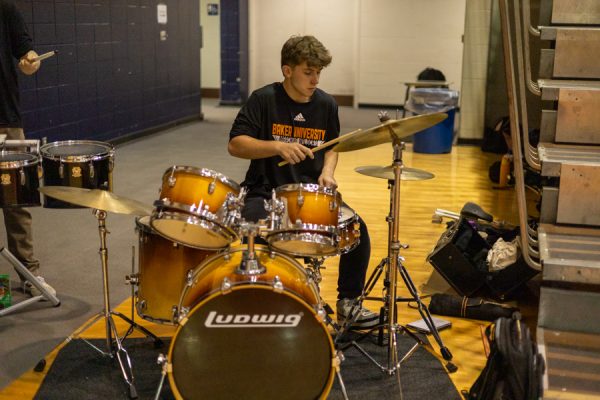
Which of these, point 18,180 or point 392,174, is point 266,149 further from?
point 18,180

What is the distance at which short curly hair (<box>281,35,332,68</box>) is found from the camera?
12.1 feet

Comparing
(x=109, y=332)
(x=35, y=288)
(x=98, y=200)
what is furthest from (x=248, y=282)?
(x=35, y=288)

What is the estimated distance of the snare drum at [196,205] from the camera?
3002 mm

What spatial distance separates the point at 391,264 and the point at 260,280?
83 cm

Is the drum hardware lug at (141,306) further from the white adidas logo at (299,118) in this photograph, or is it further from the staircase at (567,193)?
the staircase at (567,193)

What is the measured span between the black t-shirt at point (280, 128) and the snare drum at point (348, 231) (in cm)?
40

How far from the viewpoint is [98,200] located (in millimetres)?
3168

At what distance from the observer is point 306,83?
378 centimetres

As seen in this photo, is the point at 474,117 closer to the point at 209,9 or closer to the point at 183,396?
the point at 209,9

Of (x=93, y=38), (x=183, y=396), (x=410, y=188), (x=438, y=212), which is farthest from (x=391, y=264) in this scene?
(x=93, y=38)

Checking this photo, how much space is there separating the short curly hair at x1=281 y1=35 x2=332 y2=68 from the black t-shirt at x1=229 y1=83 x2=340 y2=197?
0.26 meters

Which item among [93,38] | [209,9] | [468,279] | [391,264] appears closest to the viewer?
[391,264]

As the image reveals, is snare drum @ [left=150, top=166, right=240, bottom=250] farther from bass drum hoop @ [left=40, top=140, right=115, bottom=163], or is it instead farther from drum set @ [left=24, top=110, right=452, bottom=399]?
bass drum hoop @ [left=40, top=140, right=115, bottom=163]

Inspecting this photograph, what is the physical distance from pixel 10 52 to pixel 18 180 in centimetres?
119
